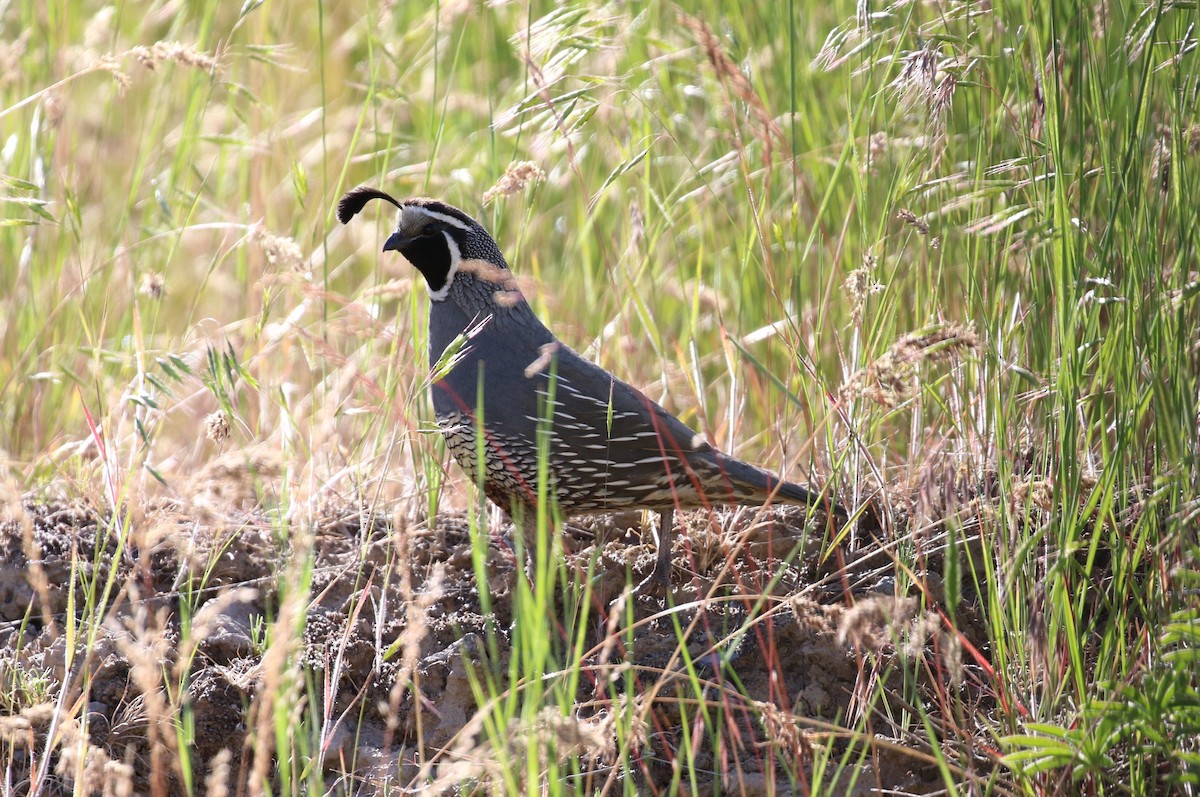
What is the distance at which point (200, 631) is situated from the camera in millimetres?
1658

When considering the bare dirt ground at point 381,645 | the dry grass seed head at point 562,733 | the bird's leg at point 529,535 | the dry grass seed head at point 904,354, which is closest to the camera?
the dry grass seed head at point 562,733

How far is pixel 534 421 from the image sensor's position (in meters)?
2.95

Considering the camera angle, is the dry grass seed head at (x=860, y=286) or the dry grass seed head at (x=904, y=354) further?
the dry grass seed head at (x=860, y=286)

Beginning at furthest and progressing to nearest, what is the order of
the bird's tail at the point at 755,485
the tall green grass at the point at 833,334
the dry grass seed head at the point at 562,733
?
1. the bird's tail at the point at 755,485
2. the tall green grass at the point at 833,334
3. the dry grass seed head at the point at 562,733

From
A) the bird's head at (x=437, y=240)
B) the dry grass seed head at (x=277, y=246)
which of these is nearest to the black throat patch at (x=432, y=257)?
the bird's head at (x=437, y=240)

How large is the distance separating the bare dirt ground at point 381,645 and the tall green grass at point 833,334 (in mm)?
67

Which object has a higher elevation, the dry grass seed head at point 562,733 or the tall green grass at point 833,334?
the tall green grass at point 833,334

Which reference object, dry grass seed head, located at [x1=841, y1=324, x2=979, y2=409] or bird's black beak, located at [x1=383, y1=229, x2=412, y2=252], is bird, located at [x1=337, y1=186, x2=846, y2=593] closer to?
bird's black beak, located at [x1=383, y1=229, x2=412, y2=252]

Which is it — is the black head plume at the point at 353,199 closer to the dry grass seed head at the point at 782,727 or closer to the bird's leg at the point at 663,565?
the bird's leg at the point at 663,565

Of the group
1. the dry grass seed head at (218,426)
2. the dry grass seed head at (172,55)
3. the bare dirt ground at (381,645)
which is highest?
the dry grass seed head at (172,55)

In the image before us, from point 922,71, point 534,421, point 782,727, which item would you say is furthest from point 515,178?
point 782,727

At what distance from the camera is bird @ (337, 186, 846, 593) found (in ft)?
9.21

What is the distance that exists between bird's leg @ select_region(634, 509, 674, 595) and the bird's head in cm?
81

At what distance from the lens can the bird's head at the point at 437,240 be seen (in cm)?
315
